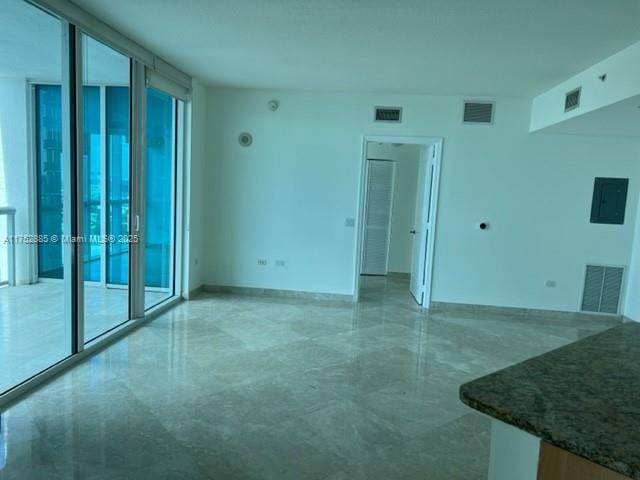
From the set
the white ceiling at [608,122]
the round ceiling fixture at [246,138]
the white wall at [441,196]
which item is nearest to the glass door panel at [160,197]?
the white wall at [441,196]

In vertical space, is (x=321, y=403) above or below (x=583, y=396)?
below

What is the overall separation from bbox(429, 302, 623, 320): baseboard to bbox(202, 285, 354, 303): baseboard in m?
1.19

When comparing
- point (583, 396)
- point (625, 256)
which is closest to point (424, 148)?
point (625, 256)

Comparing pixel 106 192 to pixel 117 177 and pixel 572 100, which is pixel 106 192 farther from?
pixel 572 100

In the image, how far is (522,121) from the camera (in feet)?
17.0

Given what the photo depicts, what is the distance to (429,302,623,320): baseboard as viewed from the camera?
5.35m

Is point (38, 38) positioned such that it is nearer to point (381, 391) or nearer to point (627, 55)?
point (381, 391)

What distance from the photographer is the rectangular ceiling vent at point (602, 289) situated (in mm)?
5270

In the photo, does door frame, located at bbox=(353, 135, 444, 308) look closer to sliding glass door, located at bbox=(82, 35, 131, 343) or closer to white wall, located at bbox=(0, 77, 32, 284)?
sliding glass door, located at bbox=(82, 35, 131, 343)

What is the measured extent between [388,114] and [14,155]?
4.01 metres

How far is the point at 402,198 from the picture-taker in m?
7.47

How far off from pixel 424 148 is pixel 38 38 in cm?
460

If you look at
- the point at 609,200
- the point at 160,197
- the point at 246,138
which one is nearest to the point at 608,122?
the point at 609,200

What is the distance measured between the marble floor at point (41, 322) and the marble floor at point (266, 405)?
300mm
